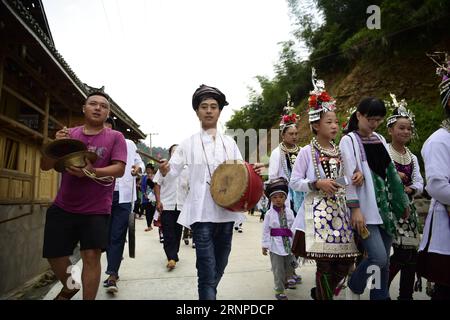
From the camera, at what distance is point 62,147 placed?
2.85 metres

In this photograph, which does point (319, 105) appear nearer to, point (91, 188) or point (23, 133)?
point (91, 188)

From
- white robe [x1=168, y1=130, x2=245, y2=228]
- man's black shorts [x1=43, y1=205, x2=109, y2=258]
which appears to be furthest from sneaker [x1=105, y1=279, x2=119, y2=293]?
white robe [x1=168, y1=130, x2=245, y2=228]

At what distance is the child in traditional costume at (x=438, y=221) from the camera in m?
2.46

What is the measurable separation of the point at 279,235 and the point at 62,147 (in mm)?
2542

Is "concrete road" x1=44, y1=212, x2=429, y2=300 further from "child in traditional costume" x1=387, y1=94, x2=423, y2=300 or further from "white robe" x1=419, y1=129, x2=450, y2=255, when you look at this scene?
"white robe" x1=419, y1=129, x2=450, y2=255

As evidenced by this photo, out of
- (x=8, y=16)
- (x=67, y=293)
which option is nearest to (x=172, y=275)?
(x=67, y=293)

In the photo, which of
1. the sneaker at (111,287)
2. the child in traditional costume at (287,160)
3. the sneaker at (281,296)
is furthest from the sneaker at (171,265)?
the sneaker at (281,296)

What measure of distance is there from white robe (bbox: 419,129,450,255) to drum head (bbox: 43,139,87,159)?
256 cm

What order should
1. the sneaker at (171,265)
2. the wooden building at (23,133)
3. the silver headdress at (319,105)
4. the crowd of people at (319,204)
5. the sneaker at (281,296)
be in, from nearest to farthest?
the crowd of people at (319,204), the silver headdress at (319,105), the sneaker at (281,296), the wooden building at (23,133), the sneaker at (171,265)

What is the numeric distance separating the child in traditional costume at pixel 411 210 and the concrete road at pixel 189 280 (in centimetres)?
54

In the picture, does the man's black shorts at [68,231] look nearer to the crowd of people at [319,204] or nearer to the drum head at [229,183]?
the crowd of people at [319,204]

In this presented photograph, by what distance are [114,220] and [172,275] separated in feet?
3.86
